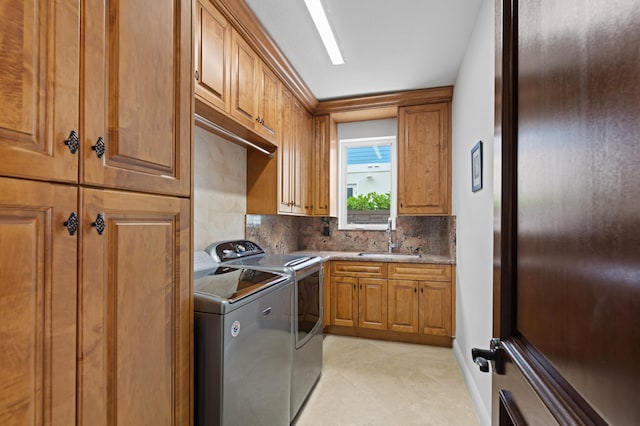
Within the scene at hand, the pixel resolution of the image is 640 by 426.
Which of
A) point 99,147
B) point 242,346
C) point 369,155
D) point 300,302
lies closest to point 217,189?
point 300,302

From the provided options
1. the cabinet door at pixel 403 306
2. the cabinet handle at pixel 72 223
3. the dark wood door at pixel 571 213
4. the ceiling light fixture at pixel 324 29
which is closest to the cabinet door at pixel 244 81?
the ceiling light fixture at pixel 324 29

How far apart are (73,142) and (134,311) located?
48 centimetres

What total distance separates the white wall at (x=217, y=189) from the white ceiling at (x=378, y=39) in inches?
37.3

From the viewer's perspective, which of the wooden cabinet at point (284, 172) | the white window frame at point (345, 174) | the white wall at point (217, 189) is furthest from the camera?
the white window frame at point (345, 174)

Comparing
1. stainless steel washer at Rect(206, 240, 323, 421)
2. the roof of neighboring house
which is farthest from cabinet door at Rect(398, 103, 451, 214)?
stainless steel washer at Rect(206, 240, 323, 421)

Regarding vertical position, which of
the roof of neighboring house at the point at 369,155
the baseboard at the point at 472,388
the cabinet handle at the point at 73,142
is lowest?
the baseboard at the point at 472,388

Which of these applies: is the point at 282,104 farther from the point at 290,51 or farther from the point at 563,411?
the point at 563,411

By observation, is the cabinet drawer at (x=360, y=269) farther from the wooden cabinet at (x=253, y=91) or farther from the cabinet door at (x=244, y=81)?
the cabinet door at (x=244, y=81)

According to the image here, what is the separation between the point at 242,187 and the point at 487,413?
241 centimetres

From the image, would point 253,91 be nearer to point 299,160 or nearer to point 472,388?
point 299,160

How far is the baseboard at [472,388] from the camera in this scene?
193cm

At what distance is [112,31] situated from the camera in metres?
0.82

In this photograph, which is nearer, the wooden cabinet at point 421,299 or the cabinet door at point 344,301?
the wooden cabinet at point 421,299

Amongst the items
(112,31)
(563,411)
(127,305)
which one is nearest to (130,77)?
(112,31)
